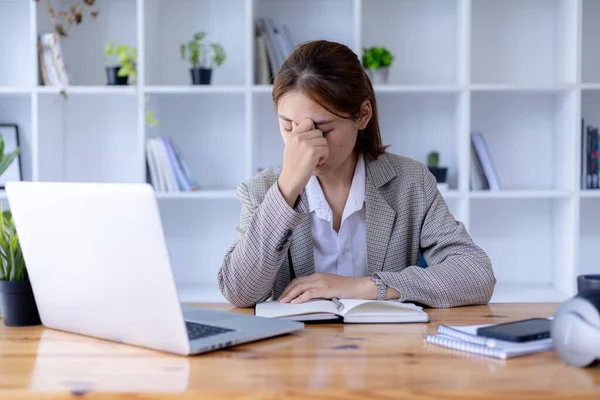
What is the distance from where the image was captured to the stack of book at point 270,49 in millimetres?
3059

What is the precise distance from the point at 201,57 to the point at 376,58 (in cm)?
76

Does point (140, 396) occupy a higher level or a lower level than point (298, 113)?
lower

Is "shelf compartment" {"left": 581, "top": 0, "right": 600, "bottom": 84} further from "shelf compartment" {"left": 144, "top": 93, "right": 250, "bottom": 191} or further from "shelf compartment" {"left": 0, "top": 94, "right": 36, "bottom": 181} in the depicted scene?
"shelf compartment" {"left": 0, "top": 94, "right": 36, "bottom": 181}

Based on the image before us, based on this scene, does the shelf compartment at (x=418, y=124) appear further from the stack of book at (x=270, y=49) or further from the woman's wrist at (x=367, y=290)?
the woman's wrist at (x=367, y=290)

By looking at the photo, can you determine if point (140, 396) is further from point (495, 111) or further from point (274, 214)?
point (495, 111)

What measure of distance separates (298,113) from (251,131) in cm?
126

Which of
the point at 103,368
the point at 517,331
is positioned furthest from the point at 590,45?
the point at 103,368

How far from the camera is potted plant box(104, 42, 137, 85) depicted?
→ 3027mm

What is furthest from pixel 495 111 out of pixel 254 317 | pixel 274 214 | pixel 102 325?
pixel 102 325

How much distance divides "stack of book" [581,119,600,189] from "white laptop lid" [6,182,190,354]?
2.37 metres

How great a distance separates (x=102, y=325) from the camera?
3.89 ft

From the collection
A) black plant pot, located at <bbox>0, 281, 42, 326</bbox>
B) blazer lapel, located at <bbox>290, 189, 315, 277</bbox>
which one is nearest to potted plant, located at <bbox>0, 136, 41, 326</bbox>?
black plant pot, located at <bbox>0, 281, 42, 326</bbox>

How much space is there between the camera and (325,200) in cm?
192

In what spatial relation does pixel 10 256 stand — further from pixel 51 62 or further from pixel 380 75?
pixel 380 75
